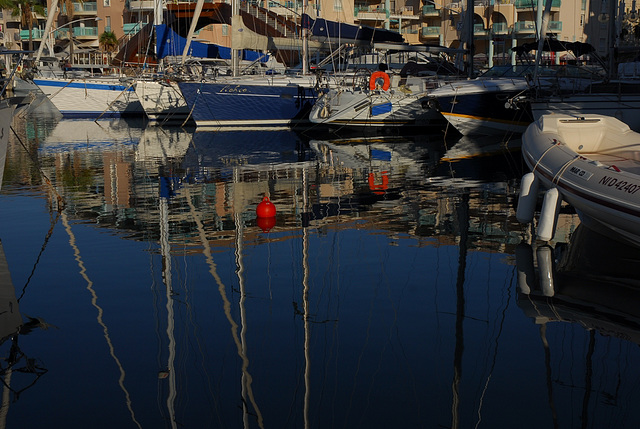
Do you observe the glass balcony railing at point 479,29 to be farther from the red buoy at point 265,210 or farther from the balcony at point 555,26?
the red buoy at point 265,210

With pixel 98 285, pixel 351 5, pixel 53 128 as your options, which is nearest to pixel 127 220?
pixel 98 285

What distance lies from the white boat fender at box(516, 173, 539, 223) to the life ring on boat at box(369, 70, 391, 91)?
16.5 meters

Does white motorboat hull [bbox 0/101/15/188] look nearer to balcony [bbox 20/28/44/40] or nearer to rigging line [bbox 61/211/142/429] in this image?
rigging line [bbox 61/211/142/429]

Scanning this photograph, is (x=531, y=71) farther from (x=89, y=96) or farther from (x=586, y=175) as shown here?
(x=89, y=96)

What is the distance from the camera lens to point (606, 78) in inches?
972

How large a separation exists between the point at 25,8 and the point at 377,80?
1861 inches

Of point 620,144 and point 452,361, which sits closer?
point 452,361

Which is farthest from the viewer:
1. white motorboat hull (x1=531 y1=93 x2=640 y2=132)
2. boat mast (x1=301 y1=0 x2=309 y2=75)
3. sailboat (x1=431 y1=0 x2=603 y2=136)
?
boat mast (x1=301 y1=0 x2=309 y2=75)

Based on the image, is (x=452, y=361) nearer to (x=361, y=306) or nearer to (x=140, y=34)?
(x=361, y=306)

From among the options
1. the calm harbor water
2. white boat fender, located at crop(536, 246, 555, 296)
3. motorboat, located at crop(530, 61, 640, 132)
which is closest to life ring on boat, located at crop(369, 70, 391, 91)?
motorboat, located at crop(530, 61, 640, 132)

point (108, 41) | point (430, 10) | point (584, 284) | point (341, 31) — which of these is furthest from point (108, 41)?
point (584, 284)

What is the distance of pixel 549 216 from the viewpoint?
1071cm

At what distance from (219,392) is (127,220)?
7.28 m

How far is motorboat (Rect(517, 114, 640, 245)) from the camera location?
966 centimetres
